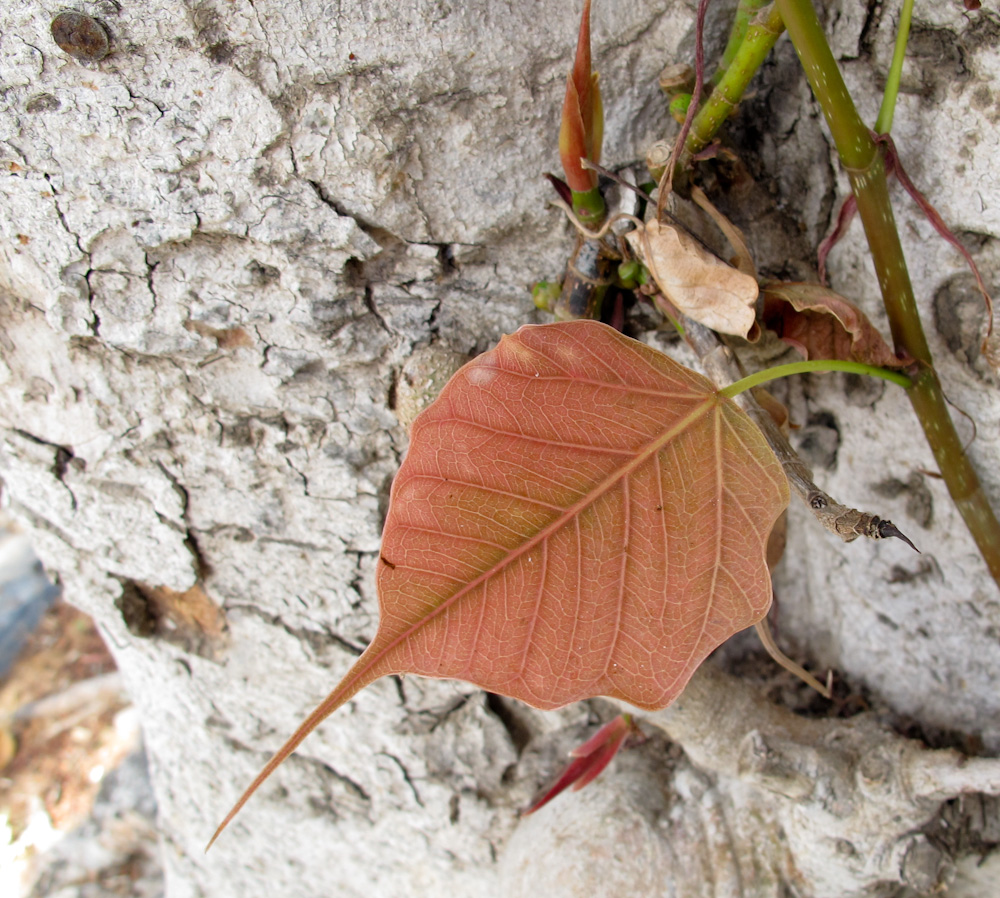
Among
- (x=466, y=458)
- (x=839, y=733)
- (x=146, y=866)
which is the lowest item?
(x=146, y=866)

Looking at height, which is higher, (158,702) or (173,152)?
(173,152)

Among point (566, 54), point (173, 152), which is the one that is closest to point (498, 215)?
point (566, 54)

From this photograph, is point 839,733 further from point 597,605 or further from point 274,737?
point 274,737

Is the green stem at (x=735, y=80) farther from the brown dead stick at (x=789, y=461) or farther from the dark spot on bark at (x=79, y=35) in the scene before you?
the dark spot on bark at (x=79, y=35)

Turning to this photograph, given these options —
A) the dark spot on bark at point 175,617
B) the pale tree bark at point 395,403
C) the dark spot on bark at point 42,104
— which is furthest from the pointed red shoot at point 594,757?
the dark spot on bark at point 42,104

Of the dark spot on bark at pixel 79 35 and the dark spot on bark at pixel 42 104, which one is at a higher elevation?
the dark spot on bark at pixel 79 35

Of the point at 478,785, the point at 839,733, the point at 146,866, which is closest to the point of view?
the point at 839,733

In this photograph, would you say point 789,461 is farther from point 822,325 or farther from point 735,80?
point 735,80
